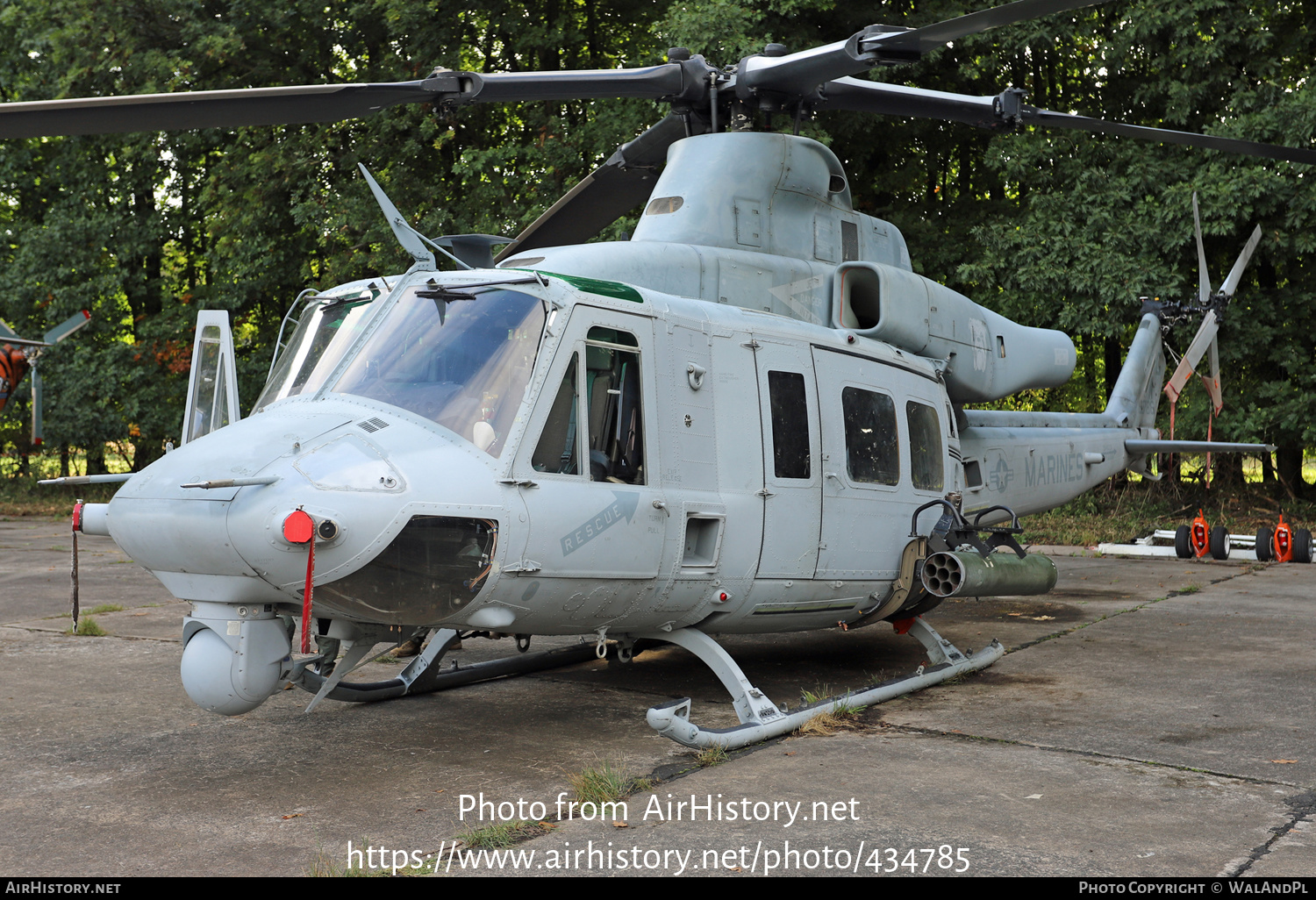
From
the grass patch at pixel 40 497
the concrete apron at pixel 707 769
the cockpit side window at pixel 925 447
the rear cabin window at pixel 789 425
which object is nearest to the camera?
the concrete apron at pixel 707 769

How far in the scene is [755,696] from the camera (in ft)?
18.8

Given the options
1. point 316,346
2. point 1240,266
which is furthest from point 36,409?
point 1240,266

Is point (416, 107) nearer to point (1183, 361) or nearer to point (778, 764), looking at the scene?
point (1183, 361)

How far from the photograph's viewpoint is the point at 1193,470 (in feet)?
66.4

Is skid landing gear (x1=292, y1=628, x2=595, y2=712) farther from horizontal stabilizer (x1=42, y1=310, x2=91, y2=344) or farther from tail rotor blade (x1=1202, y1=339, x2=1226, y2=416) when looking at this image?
horizontal stabilizer (x1=42, y1=310, x2=91, y2=344)

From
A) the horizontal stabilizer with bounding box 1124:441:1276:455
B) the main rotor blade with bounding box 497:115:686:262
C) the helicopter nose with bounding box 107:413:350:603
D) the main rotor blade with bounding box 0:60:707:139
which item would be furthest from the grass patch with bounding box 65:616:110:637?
the horizontal stabilizer with bounding box 1124:441:1276:455

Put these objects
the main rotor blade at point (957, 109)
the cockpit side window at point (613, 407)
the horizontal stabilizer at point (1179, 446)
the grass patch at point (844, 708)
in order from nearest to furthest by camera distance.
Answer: the cockpit side window at point (613, 407) → the grass patch at point (844, 708) → the main rotor blade at point (957, 109) → the horizontal stabilizer at point (1179, 446)

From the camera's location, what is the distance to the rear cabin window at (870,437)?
672cm

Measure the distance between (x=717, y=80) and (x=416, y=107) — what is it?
16016 mm

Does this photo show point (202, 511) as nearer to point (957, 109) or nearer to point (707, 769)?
point (707, 769)

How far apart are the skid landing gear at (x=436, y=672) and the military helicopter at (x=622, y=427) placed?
0.09 feet

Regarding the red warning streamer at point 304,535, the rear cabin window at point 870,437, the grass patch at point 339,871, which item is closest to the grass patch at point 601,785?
the grass patch at point 339,871

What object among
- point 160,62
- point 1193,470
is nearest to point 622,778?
point 1193,470

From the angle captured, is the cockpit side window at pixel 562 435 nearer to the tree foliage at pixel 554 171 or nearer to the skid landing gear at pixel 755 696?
the skid landing gear at pixel 755 696
